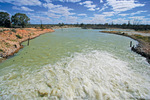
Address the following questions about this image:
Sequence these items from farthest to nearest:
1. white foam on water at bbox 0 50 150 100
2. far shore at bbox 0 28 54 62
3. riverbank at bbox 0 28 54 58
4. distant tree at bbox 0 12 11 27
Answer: distant tree at bbox 0 12 11 27, riverbank at bbox 0 28 54 58, far shore at bbox 0 28 54 62, white foam on water at bbox 0 50 150 100

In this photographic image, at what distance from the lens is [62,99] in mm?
4598

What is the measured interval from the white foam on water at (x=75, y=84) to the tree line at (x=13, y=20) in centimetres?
4577

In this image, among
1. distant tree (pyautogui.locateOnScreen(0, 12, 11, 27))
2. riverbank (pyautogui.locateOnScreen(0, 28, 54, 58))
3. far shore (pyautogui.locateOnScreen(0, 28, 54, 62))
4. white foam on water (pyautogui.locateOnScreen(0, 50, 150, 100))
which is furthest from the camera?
distant tree (pyautogui.locateOnScreen(0, 12, 11, 27))

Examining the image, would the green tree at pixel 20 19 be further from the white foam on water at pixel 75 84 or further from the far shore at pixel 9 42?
the white foam on water at pixel 75 84

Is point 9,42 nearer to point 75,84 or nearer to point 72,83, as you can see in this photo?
point 72,83

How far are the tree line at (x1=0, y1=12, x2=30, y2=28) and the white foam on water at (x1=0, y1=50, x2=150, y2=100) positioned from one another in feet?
150

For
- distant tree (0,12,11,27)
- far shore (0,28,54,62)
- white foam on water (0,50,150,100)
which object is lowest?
white foam on water (0,50,150,100)

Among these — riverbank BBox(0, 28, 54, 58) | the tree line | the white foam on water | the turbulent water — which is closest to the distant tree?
the tree line

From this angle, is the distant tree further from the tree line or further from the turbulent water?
the turbulent water

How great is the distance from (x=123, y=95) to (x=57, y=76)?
481 cm

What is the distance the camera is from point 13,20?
142 feet

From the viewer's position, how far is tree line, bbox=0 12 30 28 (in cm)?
3835

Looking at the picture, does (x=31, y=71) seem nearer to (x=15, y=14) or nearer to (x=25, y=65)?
(x=25, y=65)

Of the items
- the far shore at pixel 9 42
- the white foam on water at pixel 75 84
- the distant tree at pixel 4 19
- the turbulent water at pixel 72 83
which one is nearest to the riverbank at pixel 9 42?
the far shore at pixel 9 42
